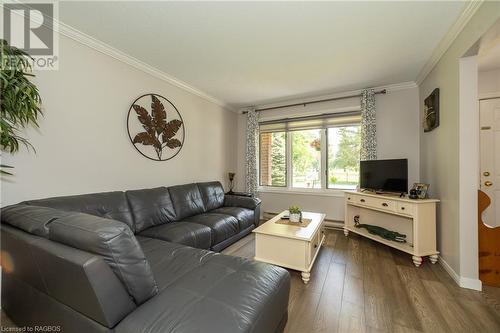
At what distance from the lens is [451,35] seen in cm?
203

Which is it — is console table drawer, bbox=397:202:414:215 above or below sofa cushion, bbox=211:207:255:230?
above

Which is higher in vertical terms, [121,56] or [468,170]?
[121,56]

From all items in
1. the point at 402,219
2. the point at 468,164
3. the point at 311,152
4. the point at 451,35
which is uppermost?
the point at 451,35

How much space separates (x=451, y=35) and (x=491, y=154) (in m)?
1.77

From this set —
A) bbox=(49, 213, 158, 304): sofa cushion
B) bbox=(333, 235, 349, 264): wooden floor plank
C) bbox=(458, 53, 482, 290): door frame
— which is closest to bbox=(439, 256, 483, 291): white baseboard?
bbox=(458, 53, 482, 290): door frame

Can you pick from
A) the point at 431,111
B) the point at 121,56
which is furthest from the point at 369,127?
the point at 121,56

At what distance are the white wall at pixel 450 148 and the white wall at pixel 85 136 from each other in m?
3.42

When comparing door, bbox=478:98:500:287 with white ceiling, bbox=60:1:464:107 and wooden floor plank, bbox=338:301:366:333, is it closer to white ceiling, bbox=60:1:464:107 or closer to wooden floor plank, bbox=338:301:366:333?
white ceiling, bbox=60:1:464:107

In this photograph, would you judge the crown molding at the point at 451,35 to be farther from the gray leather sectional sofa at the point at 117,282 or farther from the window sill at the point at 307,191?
the gray leather sectional sofa at the point at 117,282

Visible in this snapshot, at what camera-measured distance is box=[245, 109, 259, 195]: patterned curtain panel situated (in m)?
4.50

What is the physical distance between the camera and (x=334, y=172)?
13.0ft

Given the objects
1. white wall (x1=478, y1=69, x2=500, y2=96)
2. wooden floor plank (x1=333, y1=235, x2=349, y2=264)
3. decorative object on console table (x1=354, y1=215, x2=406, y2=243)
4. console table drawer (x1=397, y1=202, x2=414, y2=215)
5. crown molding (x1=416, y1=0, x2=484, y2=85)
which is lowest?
wooden floor plank (x1=333, y1=235, x2=349, y2=264)

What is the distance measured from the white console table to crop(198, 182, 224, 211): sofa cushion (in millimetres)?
2138

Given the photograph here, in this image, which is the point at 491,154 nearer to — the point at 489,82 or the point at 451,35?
the point at 489,82
